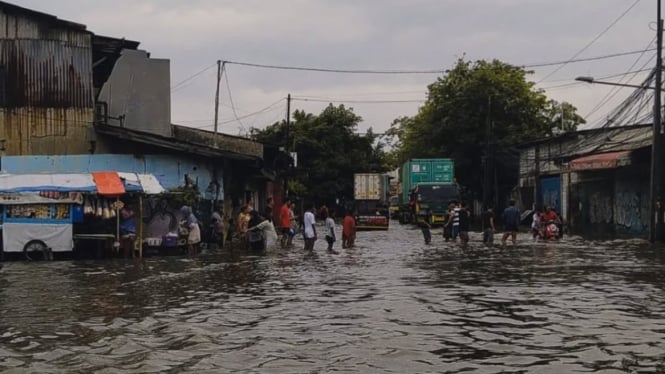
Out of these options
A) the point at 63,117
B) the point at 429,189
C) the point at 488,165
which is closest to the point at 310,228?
the point at 63,117

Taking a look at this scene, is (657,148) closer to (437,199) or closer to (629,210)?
(629,210)

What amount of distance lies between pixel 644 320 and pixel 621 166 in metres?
27.4

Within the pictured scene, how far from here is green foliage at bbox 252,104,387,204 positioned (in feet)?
242

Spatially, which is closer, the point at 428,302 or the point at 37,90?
the point at 428,302

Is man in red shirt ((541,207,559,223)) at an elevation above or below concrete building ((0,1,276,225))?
below

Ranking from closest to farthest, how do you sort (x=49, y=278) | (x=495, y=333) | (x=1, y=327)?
1. (x=495, y=333)
2. (x=1, y=327)
3. (x=49, y=278)

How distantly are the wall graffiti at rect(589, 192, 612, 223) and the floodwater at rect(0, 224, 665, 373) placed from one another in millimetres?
22022

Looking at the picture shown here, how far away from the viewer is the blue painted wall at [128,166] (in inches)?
1093

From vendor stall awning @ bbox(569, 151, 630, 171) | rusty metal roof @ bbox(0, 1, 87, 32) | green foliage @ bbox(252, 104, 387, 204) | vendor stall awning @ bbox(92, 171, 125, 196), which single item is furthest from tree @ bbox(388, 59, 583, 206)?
vendor stall awning @ bbox(92, 171, 125, 196)

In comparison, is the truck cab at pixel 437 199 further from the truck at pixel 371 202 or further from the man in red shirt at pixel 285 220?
the man in red shirt at pixel 285 220

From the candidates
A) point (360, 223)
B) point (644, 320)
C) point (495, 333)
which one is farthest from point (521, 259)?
point (360, 223)

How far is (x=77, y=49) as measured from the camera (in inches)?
1117

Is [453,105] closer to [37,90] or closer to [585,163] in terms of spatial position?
[585,163]

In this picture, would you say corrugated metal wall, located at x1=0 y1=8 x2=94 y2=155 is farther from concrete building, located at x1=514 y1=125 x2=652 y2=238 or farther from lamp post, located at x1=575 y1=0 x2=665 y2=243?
concrete building, located at x1=514 y1=125 x2=652 y2=238
